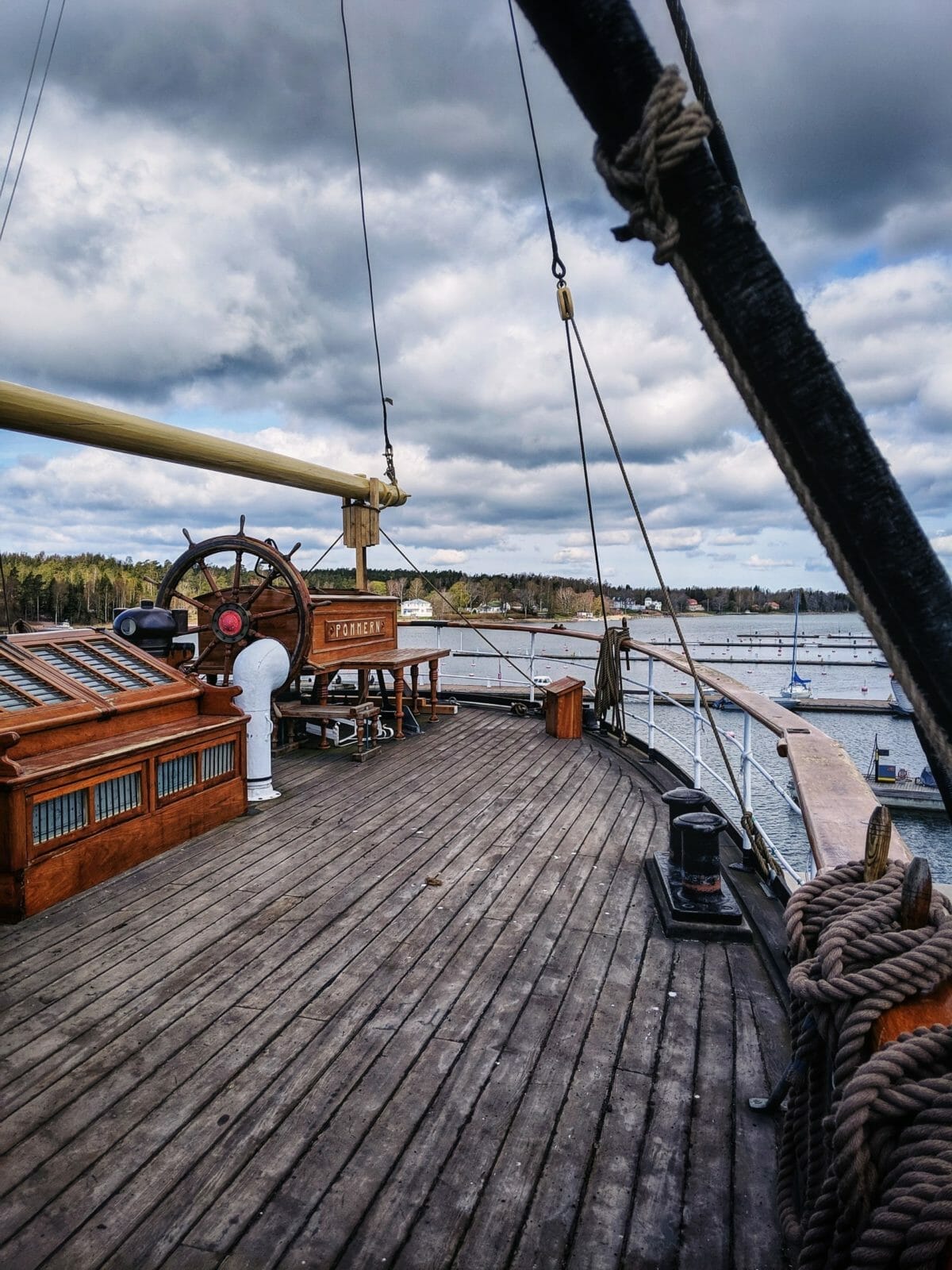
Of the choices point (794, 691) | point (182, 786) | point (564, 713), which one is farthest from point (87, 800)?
point (794, 691)

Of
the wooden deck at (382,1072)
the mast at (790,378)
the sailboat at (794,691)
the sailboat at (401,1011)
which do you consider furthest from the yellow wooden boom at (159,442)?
the sailboat at (794,691)

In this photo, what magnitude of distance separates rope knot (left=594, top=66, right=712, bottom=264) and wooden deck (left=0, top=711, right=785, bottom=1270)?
1.86 metres

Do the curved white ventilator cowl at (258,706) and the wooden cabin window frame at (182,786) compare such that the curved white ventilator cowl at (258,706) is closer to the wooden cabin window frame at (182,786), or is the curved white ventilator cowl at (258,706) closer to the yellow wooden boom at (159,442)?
the wooden cabin window frame at (182,786)

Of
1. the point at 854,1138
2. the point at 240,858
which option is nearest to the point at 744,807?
the point at 854,1138

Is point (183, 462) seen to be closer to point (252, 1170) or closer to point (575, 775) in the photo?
point (575, 775)

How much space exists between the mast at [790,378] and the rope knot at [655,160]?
3 centimetres

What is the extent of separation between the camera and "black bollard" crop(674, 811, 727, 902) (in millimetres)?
3012

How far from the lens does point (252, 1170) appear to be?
68.2 inches

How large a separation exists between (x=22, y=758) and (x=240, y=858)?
113 centimetres

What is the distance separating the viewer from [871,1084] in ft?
2.87

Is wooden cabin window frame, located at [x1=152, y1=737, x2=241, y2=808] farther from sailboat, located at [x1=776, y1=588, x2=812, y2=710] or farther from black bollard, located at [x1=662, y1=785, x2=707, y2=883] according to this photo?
sailboat, located at [x1=776, y1=588, x2=812, y2=710]

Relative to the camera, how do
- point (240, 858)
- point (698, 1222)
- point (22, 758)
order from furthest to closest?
point (240, 858) → point (22, 758) → point (698, 1222)

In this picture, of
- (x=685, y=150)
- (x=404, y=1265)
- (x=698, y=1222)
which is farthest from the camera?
(x=698, y=1222)

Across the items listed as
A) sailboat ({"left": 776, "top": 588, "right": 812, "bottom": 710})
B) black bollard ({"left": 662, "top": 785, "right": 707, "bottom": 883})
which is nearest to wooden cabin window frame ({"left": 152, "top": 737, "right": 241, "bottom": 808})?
black bollard ({"left": 662, "top": 785, "right": 707, "bottom": 883})
